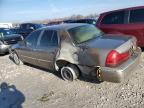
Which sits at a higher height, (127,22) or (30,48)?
(127,22)

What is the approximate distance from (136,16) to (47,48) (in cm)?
353

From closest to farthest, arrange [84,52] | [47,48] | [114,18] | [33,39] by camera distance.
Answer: [84,52]
[47,48]
[33,39]
[114,18]

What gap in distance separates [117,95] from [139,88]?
1.93ft

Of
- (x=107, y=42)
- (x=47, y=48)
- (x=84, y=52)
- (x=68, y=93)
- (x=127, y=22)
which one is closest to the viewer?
(x=84, y=52)

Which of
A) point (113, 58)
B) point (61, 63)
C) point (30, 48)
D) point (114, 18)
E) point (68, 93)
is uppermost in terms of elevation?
point (114, 18)

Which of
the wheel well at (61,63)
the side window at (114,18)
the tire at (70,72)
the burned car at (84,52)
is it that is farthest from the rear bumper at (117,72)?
the side window at (114,18)

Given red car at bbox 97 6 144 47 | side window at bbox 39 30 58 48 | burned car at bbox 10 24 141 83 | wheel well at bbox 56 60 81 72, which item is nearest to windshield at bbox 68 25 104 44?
burned car at bbox 10 24 141 83

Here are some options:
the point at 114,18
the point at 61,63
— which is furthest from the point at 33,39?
the point at 114,18

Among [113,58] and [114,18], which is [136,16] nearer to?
[114,18]

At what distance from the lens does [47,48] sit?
623cm

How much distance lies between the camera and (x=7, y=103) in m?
5.24

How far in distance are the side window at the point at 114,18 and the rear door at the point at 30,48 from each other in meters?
2.89

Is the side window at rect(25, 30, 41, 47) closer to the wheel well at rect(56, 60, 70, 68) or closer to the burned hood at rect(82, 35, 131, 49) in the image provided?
the wheel well at rect(56, 60, 70, 68)

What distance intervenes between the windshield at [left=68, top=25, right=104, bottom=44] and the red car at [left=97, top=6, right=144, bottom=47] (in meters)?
1.82
